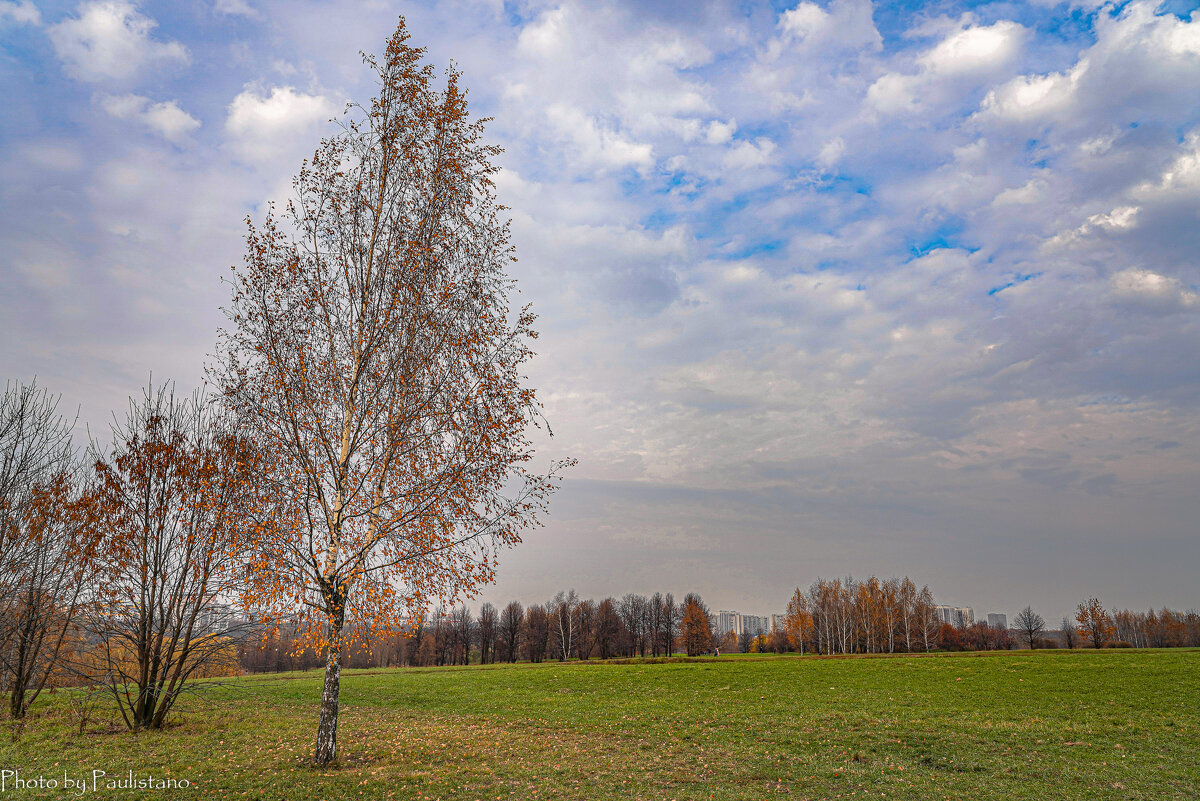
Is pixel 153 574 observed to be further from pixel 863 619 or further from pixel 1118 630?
pixel 1118 630

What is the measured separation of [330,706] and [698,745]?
9.24 metres

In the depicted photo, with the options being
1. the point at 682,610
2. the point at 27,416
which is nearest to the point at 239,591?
the point at 27,416

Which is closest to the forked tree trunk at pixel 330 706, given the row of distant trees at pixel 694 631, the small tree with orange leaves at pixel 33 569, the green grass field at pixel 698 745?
the green grass field at pixel 698 745

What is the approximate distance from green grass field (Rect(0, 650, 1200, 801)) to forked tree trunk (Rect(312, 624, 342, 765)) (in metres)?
0.52

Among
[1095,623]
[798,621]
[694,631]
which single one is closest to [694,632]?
[694,631]

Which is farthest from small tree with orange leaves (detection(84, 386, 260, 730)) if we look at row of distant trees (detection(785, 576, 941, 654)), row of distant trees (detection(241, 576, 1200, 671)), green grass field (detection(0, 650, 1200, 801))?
row of distant trees (detection(785, 576, 941, 654))

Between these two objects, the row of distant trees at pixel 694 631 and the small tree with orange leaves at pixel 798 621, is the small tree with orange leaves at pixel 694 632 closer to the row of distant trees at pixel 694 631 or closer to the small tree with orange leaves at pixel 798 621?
the row of distant trees at pixel 694 631

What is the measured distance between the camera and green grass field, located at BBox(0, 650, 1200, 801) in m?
10.3

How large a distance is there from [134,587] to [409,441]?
10.7 meters

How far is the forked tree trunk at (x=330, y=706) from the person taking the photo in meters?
11.2

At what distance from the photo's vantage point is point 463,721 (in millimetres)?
19703

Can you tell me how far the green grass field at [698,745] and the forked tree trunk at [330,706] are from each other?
1.70 ft

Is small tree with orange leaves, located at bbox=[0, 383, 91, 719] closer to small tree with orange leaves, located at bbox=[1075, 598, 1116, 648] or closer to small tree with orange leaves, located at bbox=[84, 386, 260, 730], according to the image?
small tree with orange leaves, located at bbox=[84, 386, 260, 730]

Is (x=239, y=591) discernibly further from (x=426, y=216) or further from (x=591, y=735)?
(x=591, y=735)
